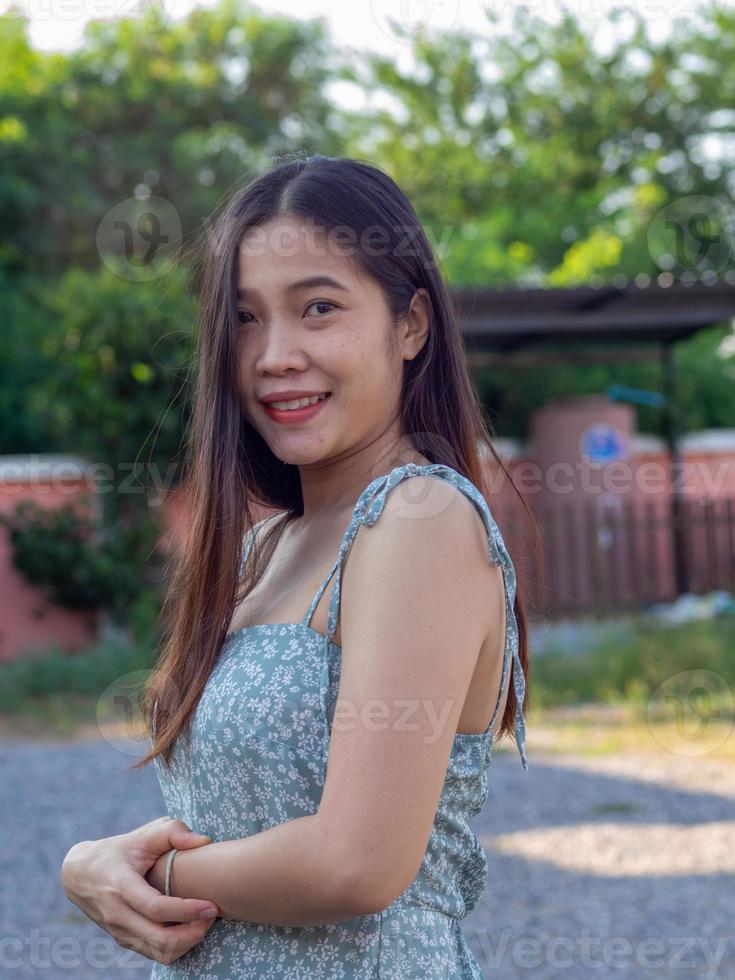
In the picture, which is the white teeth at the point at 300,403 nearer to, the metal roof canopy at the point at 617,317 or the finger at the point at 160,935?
the finger at the point at 160,935

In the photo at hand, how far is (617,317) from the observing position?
442 inches

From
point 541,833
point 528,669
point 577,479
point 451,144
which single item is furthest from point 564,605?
point 451,144

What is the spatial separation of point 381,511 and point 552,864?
4.27m

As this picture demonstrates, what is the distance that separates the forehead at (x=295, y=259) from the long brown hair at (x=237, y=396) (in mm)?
13

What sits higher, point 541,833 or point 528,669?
point 528,669

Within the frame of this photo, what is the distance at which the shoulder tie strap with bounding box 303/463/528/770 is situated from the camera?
1.39 m

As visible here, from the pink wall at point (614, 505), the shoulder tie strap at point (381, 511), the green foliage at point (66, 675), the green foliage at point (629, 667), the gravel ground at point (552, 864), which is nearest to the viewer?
the shoulder tie strap at point (381, 511)

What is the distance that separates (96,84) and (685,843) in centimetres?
1680

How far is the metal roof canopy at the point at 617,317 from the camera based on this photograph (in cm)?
1057

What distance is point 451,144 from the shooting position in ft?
70.3

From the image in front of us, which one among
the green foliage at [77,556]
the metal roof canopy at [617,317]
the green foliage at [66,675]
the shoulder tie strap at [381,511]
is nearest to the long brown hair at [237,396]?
the shoulder tie strap at [381,511]

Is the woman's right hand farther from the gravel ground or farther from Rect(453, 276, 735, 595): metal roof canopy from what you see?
Rect(453, 276, 735, 595): metal roof canopy

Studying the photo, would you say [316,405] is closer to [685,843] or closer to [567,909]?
[567,909]

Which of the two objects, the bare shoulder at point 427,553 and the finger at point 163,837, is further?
the finger at point 163,837
